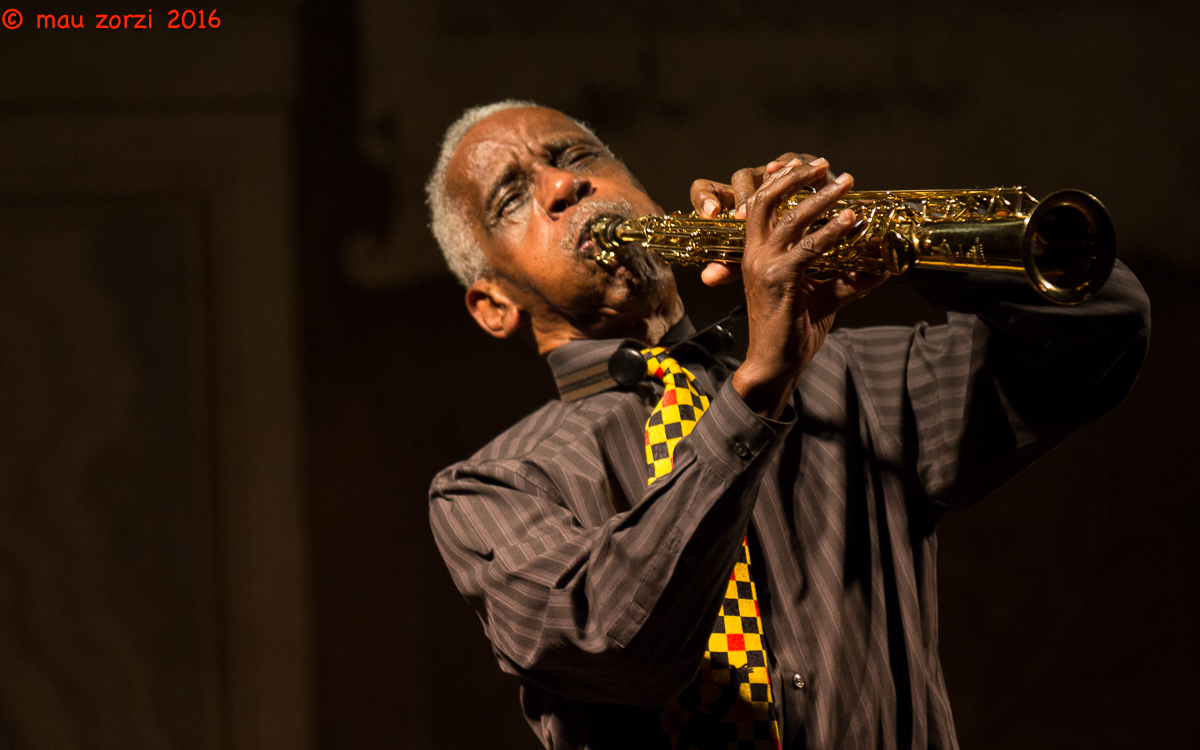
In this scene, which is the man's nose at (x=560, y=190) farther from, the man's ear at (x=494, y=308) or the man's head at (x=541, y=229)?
the man's ear at (x=494, y=308)

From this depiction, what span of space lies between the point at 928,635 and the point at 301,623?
5.71 ft

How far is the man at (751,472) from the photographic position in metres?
1.09

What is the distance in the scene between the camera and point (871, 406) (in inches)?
58.0

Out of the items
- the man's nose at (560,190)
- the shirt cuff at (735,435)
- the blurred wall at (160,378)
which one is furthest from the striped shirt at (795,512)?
the blurred wall at (160,378)

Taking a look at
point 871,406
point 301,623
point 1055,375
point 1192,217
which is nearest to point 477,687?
point 301,623

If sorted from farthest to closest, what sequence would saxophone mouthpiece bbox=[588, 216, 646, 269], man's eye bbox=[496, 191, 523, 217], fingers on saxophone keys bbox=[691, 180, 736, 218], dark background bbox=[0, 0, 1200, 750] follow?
dark background bbox=[0, 0, 1200, 750] → man's eye bbox=[496, 191, 523, 217] → saxophone mouthpiece bbox=[588, 216, 646, 269] → fingers on saxophone keys bbox=[691, 180, 736, 218]

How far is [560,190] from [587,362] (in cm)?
28

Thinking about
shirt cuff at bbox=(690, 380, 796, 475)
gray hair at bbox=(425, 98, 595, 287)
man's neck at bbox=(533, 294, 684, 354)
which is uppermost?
gray hair at bbox=(425, 98, 595, 287)

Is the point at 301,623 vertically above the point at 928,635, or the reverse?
the point at 928,635

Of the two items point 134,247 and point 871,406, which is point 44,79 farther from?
point 871,406

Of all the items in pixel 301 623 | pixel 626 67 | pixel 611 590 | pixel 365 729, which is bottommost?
pixel 365 729

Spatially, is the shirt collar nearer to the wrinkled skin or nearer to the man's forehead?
the wrinkled skin

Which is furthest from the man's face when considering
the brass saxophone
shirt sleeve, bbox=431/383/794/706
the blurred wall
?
the blurred wall

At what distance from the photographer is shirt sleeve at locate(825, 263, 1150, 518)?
1.21 m
